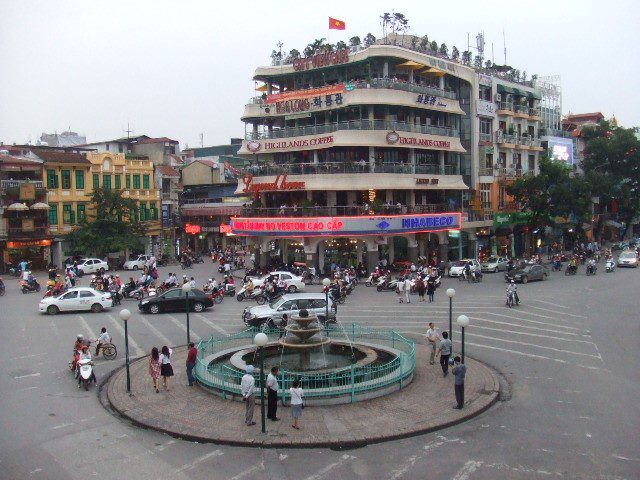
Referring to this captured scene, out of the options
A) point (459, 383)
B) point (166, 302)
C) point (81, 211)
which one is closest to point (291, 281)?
point (166, 302)

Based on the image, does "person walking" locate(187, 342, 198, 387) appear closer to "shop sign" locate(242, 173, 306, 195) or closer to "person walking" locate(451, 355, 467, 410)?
"person walking" locate(451, 355, 467, 410)

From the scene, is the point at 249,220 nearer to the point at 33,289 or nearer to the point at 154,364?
the point at 33,289

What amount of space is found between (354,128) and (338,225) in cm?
837

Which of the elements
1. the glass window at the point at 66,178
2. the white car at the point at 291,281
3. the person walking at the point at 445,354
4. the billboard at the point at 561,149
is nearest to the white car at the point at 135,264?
the glass window at the point at 66,178

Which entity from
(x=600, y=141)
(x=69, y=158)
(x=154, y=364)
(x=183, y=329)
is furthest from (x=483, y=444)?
(x=600, y=141)

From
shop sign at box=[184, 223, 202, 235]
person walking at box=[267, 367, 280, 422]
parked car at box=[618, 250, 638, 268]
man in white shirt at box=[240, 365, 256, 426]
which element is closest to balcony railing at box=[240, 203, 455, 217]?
parked car at box=[618, 250, 638, 268]

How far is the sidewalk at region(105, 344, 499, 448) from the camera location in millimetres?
14188

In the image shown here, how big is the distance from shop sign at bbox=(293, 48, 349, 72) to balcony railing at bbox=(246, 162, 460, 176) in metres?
8.67

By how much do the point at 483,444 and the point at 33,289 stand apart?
34036mm

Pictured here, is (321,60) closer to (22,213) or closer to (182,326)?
(22,213)

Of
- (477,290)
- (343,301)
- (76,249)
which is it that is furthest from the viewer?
(76,249)

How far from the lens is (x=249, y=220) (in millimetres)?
48781

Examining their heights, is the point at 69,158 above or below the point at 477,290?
above

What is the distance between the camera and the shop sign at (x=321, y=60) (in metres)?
49.4
